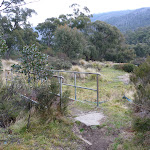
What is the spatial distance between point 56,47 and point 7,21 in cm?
907

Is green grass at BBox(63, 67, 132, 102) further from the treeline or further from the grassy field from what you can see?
the treeline

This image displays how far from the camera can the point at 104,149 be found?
3.13 m

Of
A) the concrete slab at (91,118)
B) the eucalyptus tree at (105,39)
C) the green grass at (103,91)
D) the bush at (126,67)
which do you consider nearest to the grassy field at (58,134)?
the concrete slab at (91,118)

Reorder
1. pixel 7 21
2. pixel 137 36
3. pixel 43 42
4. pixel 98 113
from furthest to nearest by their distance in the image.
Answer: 1. pixel 137 36
2. pixel 43 42
3. pixel 7 21
4. pixel 98 113

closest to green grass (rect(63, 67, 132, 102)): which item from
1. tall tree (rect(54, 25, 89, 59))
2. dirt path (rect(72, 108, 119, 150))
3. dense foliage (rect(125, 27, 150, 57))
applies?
dirt path (rect(72, 108, 119, 150))

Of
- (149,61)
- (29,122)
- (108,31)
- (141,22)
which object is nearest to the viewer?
(29,122)

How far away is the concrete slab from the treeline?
15871mm

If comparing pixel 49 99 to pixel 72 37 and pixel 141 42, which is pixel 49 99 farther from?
pixel 141 42

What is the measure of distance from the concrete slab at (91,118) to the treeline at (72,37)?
1587cm

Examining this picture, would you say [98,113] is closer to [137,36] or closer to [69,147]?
[69,147]

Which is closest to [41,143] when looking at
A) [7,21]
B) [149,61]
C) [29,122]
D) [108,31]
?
[29,122]

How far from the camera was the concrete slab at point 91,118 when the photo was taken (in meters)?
4.08

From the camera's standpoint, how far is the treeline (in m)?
20.3

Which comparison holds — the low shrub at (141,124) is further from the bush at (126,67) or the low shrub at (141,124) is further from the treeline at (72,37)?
the treeline at (72,37)
